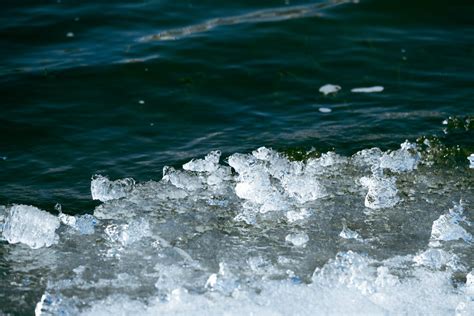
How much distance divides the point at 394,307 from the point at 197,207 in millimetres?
1200

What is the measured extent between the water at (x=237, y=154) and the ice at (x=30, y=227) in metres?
0.01

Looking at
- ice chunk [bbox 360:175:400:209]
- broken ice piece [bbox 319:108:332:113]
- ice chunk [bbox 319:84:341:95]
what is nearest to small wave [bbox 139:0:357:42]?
ice chunk [bbox 319:84:341:95]

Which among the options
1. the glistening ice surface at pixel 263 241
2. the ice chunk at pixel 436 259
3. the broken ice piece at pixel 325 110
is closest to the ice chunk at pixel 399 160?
the glistening ice surface at pixel 263 241

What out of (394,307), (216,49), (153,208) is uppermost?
(216,49)

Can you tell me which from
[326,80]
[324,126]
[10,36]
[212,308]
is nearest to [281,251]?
[212,308]

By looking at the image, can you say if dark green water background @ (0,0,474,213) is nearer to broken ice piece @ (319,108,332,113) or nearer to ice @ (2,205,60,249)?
broken ice piece @ (319,108,332,113)

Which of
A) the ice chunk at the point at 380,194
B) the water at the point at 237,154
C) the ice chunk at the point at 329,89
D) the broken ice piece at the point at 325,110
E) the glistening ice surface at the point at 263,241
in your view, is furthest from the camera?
the ice chunk at the point at 329,89

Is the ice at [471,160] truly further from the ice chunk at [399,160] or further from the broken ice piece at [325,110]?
the broken ice piece at [325,110]

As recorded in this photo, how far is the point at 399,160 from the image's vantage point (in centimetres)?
430

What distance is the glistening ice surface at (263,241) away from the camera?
3121 millimetres

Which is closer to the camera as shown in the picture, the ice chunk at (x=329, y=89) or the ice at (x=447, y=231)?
the ice at (x=447, y=231)

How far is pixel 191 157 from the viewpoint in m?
4.47

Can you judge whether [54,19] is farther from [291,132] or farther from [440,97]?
[440,97]

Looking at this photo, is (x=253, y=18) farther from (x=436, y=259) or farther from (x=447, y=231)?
(x=436, y=259)
